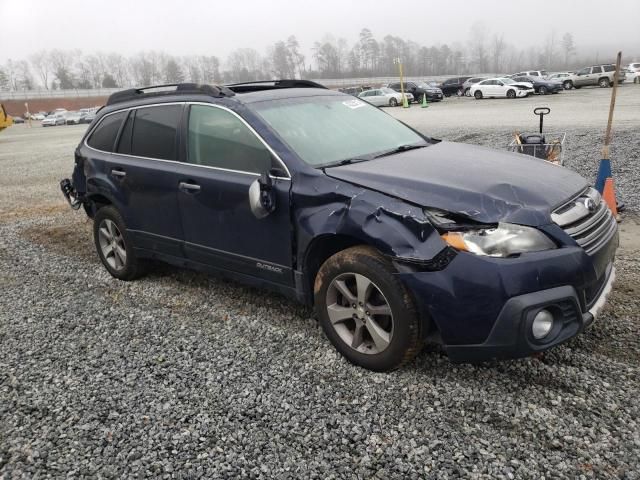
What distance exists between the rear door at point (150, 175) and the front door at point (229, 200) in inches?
6.2

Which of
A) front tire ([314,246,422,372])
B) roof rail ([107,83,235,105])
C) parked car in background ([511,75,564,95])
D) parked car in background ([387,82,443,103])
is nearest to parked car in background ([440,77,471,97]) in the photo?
parked car in background ([387,82,443,103])

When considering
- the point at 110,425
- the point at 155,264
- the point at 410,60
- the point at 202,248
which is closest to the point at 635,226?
the point at 202,248

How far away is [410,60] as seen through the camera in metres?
150

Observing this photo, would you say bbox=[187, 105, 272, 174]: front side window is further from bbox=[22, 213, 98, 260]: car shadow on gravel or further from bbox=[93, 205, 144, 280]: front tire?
bbox=[22, 213, 98, 260]: car shadow on gravel

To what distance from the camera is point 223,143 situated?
156 inches

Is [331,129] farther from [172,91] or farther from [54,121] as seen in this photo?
[54,121]

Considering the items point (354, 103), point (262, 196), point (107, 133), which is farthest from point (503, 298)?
point (107, 133)

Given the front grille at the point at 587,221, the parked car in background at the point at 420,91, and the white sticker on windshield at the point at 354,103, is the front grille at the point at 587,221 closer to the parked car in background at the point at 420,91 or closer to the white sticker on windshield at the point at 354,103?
the white sticker on windshield at the point at 354,103

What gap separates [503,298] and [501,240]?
0.31m

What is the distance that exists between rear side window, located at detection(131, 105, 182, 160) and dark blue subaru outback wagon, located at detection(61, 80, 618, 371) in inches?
0.7

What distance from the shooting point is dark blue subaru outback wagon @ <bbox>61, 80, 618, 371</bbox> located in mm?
2803

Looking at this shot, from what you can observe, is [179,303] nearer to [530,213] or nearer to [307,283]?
[307,283]

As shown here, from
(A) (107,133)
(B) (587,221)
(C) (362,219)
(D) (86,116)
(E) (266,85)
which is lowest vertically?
(D) (86,116)

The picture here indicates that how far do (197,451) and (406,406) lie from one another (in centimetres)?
114
